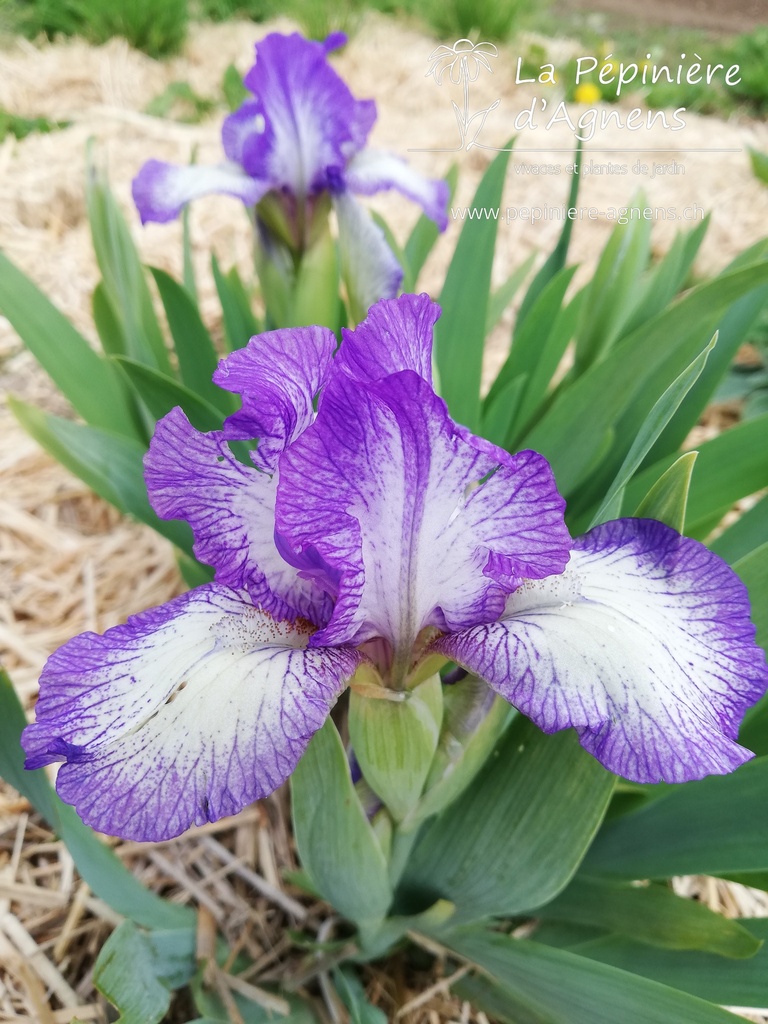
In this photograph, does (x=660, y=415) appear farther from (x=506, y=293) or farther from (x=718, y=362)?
(x=506, y=293)

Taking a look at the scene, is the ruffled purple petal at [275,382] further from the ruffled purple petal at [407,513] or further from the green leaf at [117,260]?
the green leaf at [117,260]

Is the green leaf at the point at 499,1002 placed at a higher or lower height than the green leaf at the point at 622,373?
lower

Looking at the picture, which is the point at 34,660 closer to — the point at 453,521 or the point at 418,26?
the point at 453,521

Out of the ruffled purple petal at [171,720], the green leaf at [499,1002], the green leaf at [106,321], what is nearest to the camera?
the ruffled purple petal at [171,720]

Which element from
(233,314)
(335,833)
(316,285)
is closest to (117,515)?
(233,314)

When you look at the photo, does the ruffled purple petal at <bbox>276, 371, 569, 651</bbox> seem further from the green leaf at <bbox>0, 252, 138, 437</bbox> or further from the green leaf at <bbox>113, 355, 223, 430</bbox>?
the green leaf at <bbox>0, 252, 138, 437</bbox>

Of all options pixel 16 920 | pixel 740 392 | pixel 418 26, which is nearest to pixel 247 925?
pixel 16 920

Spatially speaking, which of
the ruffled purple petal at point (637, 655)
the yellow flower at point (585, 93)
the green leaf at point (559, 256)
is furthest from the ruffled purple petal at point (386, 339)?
the yellow flower at point (585, 93)
